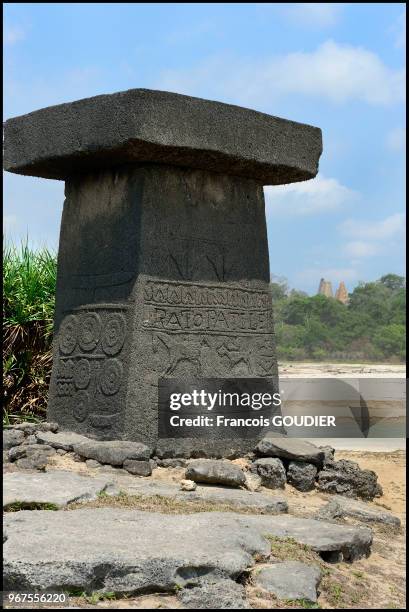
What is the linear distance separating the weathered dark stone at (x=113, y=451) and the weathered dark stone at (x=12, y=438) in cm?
41

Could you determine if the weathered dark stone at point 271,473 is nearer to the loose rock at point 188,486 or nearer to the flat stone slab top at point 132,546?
the loose rock at point 188,486

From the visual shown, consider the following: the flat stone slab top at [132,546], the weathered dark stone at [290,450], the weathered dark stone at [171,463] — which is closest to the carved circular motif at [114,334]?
the weathered dark stone at [171,463]

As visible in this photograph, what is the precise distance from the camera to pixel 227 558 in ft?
11.5

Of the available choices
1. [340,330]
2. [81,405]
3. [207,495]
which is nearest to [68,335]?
[81,405]

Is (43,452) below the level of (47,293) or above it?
below

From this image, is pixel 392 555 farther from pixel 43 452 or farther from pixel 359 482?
pixel 43 452

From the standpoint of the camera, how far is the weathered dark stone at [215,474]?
533cm

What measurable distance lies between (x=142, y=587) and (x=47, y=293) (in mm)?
5296

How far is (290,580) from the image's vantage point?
139 inches

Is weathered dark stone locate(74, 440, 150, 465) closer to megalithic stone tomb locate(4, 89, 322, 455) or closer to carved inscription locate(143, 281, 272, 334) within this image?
megalithic stone tomb locate(4, 89, 322, 455)

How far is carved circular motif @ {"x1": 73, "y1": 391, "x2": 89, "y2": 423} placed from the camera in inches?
241

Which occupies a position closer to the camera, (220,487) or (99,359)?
(220,487)

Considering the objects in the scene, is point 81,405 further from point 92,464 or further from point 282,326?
point 282,326

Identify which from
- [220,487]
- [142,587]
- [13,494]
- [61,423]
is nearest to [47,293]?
[61,423]
